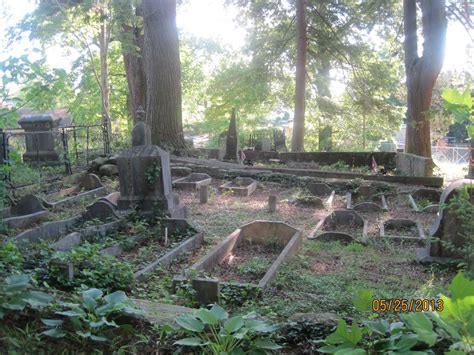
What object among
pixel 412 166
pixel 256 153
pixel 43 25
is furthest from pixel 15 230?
pixel 43 25

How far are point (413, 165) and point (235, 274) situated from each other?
9882 millimetres

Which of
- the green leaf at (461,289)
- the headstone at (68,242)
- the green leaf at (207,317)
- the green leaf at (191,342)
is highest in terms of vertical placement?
the green leaf at (461,289)

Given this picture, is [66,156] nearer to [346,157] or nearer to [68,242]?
[68,242]

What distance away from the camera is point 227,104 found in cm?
2505

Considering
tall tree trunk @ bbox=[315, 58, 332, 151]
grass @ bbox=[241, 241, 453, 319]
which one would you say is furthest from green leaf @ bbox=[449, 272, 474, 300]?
tall tree trunk @ bbox=[315, 58, 332, 151]

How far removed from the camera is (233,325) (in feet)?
7.93

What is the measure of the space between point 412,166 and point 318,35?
985 centimetres

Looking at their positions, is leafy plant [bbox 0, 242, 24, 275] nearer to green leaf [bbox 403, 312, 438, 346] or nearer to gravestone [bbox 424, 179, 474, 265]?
green leaf [bbox 403, 312, 438, 346]

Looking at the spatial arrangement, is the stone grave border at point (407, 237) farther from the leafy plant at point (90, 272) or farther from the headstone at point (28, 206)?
the headstone at point (28, 206)

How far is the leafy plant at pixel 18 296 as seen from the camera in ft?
8.50

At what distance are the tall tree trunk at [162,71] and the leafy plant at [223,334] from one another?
12.5 meters

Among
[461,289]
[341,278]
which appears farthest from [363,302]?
[341,278]

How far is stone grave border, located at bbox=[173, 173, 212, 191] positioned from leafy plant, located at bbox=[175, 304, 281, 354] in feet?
29.8

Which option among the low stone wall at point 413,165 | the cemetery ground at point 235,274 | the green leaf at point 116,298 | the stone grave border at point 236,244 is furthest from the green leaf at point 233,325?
the low stone wall at point 413,165
